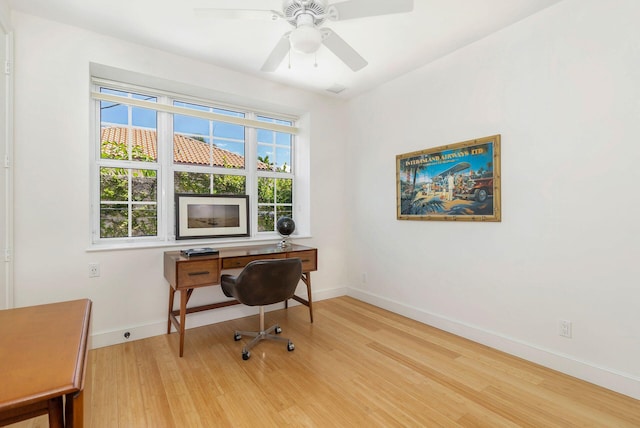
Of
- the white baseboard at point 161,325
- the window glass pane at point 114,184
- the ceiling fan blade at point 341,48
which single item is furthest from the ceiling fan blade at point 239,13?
the white baseboard at point 161,325

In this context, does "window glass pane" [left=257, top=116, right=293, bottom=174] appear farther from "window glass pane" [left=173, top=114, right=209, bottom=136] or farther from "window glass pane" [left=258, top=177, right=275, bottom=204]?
"window glass pane" [left=173, top=114, right=209, bottom=136]

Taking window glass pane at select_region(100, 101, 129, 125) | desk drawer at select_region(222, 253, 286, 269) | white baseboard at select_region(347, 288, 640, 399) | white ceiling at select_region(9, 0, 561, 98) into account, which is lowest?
white baseboard at select_region(347, 288, 640, 399)

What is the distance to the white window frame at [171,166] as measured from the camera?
9.35ft

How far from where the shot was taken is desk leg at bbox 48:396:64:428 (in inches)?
33.7

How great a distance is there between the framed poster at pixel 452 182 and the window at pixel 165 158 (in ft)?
5.55

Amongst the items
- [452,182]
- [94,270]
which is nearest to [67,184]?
[94,270]

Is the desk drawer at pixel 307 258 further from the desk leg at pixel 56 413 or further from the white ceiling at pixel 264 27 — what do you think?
the desk leg at pixel 56 413

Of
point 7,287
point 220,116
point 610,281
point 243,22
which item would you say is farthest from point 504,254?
point 7,287

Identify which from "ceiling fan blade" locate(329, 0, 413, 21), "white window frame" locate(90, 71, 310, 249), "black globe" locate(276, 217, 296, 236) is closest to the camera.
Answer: "ceiling fan blade" locate(329, 0, 413, 21)

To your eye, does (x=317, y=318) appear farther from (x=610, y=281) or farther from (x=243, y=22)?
(x=243, y=22)

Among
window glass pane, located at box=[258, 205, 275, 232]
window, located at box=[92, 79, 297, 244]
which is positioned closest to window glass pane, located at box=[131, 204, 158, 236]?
window, located at box=[92, 79, 297, 244]

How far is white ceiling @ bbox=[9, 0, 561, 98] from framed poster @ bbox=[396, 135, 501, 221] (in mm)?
935

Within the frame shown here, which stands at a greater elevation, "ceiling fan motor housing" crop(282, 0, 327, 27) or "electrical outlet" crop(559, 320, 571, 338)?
"ceiling fan motor housing" crop(282, 0, 327, 27)

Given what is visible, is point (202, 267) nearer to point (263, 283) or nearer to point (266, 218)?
point (263, 283)
